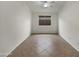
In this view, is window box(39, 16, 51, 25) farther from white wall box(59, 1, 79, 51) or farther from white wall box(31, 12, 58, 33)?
white wall box(59, 1, 79, 51)

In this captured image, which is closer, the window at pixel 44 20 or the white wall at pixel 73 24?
the white wall at pixel 73 24

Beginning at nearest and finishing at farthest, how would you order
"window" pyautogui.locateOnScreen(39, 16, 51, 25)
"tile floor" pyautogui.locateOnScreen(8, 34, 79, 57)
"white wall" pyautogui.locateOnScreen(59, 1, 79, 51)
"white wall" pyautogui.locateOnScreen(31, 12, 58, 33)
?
"tile floor" pyautogui.locateOnScreen(8, 34, 79, 57)
"white wall" pyautogui.locateOnScreen(59, 1, 79, 51)
"white wall" pyautogui.locateOnScreen(31, 12, 58, 33)
"window" pyautogui.locateOnScreen(39, 16, 51, 25)

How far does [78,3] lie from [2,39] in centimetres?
259

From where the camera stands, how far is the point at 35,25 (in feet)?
32.1

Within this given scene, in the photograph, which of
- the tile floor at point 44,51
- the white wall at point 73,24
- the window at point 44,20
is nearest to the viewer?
the tile floor at point 44,51

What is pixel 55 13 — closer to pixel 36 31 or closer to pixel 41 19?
pixel 41 19

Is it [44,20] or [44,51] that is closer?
[44,51]

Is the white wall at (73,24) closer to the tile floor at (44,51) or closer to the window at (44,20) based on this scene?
the tile floor at (44,51)

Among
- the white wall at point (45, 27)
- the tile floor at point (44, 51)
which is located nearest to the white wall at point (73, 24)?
the tile floor at point (44, 51)

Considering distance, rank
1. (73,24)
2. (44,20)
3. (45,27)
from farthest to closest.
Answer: (44,20) < (45,27) < (73,24)

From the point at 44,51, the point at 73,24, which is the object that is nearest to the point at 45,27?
the point at 73,24

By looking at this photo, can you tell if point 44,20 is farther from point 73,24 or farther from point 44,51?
point 44,51

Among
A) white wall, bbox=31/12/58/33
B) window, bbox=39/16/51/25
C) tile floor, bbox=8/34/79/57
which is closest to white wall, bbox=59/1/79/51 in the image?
tile floor, bbox=8/34/79/57

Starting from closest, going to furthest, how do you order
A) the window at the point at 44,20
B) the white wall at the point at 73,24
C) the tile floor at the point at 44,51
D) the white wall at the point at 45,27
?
the tile floor at the point at 44,51 < the white wall at the point at 73,24 < the white wall at the point at 45,27 < the window at the point at 44,20
